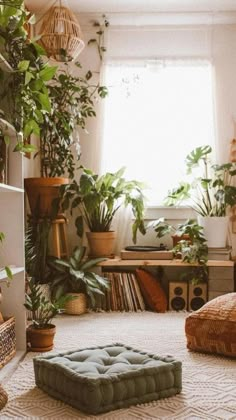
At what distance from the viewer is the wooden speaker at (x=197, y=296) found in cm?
429

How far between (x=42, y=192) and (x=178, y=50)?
5.70ft

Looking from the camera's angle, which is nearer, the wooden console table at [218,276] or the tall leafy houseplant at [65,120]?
the tall leafy houseplant at [65,120]

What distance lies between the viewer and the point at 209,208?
14.9 feet

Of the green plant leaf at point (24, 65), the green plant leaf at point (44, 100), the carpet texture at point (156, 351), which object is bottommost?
the carpet texture at point (156, 351)

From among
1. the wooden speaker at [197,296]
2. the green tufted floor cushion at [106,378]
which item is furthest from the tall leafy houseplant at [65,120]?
the green tufted floor cushion at [106,378]

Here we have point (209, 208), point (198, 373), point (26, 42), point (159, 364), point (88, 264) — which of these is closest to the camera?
point (159, 364)

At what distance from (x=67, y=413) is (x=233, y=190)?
8.56ft

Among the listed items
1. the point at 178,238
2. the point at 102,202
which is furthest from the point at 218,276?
the point at 102,202

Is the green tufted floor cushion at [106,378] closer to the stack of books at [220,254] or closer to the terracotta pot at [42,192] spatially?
the terracotta pot at [42,192]

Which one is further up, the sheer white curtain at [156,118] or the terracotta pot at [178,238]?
the sheer white curtain at [156,118]

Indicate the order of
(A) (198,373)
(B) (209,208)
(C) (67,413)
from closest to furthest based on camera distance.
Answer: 1. (C) (67,413)
2. (A) (198,373)
3. (B) (209,208)

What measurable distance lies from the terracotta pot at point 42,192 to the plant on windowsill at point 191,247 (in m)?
0.83

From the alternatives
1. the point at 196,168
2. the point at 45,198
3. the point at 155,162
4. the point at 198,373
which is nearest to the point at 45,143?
the point at 45,198

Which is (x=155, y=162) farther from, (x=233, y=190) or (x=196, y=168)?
(x=233, y=190)
